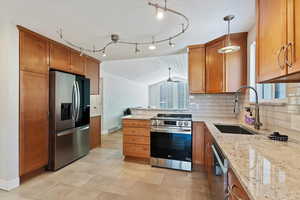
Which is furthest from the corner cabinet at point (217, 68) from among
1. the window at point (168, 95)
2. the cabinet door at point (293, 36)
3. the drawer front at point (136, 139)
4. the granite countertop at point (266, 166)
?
the window at point (168, 95)

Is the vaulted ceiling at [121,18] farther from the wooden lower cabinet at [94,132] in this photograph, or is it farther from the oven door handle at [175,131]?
the wooden lower cabinet at [94,132]

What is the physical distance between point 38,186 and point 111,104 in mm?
4148

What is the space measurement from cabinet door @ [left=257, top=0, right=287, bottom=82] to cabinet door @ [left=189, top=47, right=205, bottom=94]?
168 centimetres

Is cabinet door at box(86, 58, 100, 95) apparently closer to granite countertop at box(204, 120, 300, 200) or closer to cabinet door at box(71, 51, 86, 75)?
cabinet door at box(71, 51, 86, 75)

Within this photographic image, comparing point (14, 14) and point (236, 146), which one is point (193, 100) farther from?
point (14, 14)

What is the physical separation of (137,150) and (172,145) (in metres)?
0.72

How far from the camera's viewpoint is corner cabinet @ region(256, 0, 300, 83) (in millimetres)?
836

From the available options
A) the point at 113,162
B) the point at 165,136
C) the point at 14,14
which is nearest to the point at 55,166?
the point at 113,162

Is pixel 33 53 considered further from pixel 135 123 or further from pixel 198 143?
pixel 198 143

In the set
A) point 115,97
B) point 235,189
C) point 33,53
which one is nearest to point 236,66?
point 235,189

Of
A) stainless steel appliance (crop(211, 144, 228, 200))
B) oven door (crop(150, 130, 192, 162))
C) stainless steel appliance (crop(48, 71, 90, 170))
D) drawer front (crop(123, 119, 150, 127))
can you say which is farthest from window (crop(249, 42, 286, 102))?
stainless steel appliance (crop(48, 71, 90, 170))

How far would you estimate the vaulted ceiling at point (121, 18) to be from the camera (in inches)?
66.1

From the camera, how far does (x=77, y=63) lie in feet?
10.7

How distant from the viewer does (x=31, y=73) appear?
7.73 feet
